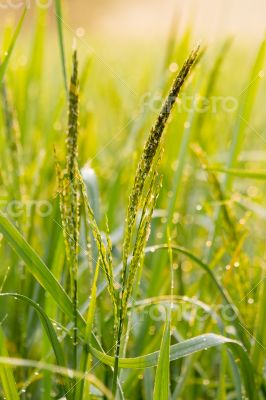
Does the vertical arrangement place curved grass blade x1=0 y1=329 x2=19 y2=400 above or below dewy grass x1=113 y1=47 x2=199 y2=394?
below

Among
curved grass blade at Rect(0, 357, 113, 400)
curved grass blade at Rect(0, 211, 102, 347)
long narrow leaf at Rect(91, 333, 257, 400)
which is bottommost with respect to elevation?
curved grass blade at Rect(0, 357, 113, 400)

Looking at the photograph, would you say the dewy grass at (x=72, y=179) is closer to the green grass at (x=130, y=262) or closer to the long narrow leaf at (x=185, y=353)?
the green grass at (x=130, y=262)

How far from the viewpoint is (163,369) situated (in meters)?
0.69

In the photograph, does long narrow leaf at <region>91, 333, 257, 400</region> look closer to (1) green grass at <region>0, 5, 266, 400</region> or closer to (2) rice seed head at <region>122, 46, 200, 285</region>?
(1) green grass at <region>0, 5, 266, 400</region>

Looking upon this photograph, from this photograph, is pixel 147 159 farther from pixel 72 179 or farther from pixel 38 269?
pixel 38 269

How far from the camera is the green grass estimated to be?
637 millimetres

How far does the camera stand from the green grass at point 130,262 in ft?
2.09

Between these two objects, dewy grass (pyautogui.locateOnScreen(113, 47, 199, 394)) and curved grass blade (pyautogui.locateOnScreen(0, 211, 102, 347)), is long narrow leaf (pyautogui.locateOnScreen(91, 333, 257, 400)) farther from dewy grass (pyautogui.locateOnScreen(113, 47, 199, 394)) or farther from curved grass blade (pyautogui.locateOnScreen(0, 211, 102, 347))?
dewy grass (pyautogui.locateOnScreen(113, 47, 199, 394))

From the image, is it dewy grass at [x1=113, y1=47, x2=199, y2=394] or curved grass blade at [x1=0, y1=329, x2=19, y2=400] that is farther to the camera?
curved grass blade at [x1=0, y1=329, x2=19, y2=400]

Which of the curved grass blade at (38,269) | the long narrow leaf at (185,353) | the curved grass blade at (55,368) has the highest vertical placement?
the curved grass blade at (38,269)

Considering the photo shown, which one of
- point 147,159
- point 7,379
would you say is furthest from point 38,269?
point 147,159

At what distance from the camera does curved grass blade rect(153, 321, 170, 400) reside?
0.68 m

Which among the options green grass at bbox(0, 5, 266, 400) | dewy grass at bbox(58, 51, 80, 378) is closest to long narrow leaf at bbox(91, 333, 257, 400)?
green grass at bbox(0, 5, 266, 400)

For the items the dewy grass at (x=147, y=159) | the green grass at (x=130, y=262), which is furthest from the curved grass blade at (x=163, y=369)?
the dewy grass at (x=147, y=159)
